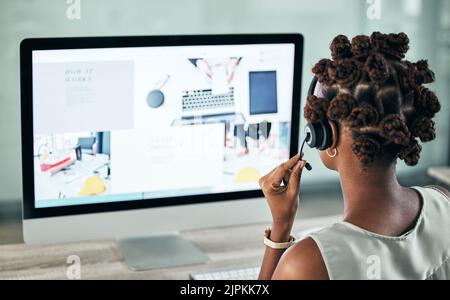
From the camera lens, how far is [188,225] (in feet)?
5.57

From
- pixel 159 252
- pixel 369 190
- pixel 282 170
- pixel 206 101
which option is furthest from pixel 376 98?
pixel 159 252

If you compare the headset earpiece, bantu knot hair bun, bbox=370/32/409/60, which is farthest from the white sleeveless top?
bantu knot hair bun, bbox=370/32/409/60

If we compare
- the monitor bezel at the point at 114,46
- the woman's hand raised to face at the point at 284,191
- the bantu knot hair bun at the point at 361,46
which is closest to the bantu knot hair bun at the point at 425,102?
the bantu knot hair bun at the point at 361,46

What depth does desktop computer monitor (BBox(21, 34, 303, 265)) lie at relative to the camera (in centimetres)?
153

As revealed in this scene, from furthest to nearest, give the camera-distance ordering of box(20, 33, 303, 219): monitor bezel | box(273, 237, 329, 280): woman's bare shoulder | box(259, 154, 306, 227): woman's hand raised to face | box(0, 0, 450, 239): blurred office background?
box(0, 0, 450, 239): blurred office background
box(20, 33, 303, 219): monitor bezel
box(259, 154, 306, 227): woman's hand raised to face
box(273, 237, 329, 280): woman's bare shoulder

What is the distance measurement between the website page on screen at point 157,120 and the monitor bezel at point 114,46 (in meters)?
0.01

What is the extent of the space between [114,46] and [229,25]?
1.31m

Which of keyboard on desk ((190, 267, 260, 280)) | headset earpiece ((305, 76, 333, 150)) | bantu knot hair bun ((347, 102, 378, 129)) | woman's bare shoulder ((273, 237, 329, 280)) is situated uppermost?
bantu knot hair bun ((347, 102, 378, 129))

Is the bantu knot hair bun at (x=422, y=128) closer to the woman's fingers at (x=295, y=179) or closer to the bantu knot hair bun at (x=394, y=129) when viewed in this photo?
the bantu knot hair bun at (x=394, y=129)

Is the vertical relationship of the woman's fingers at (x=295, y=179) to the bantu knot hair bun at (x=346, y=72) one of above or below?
below

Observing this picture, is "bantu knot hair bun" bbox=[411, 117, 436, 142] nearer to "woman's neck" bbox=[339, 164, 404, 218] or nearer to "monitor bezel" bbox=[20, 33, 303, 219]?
"woman's neck" bbox=[339, 164, 404, 218]

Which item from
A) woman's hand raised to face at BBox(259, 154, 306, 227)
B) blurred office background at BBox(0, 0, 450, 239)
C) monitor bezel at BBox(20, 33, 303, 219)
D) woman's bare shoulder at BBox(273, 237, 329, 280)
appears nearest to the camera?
woman's bare shoulder at BBox(273, 237, 329, 280)

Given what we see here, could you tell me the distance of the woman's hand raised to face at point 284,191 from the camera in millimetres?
1287

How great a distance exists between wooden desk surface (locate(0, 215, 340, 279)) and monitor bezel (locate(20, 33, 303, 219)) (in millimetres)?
120
